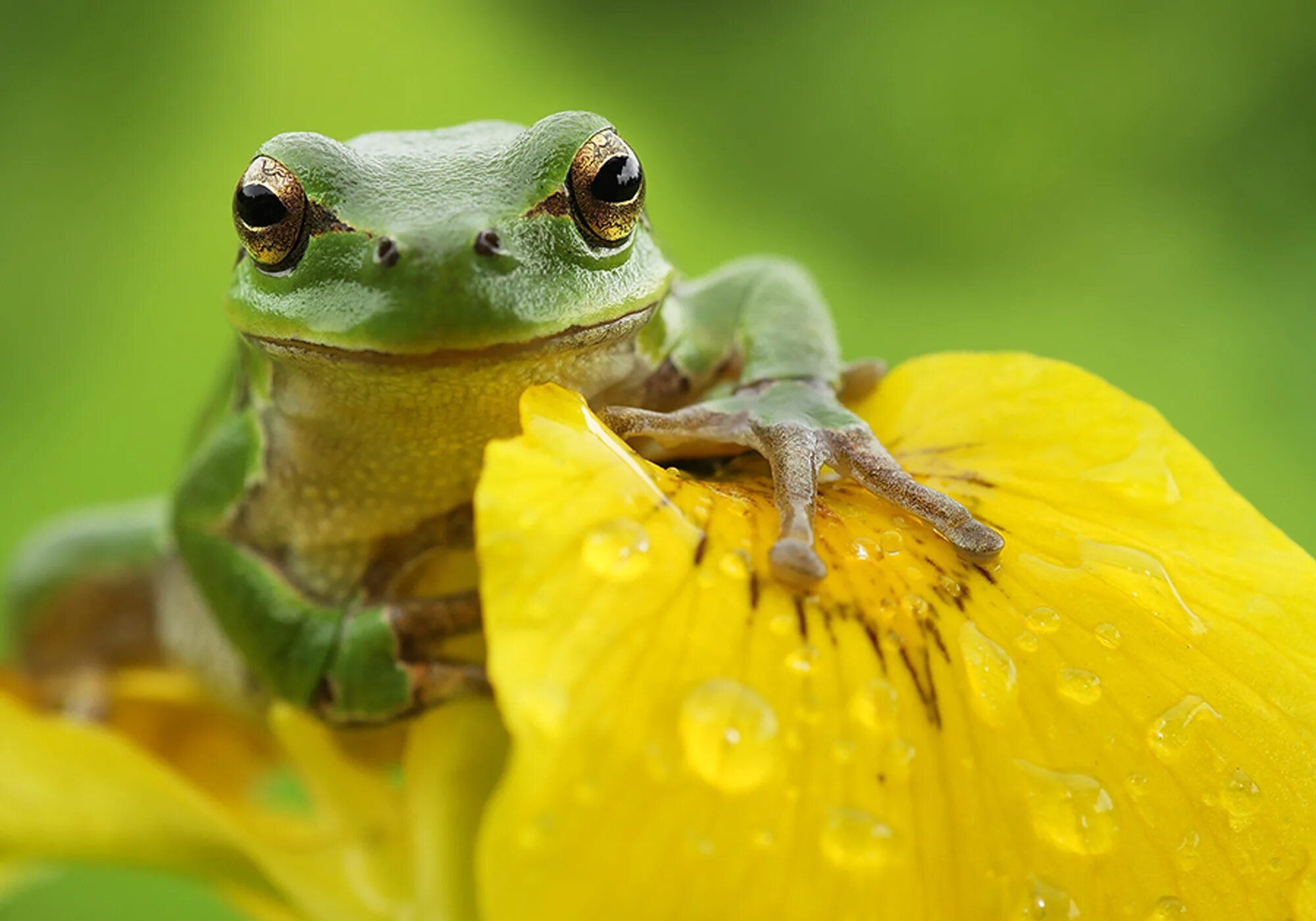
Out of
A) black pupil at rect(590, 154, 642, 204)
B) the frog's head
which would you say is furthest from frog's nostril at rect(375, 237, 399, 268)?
black pupil at rect(590, 154, 642, 204)

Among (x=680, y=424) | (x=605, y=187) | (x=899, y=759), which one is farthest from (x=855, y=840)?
(x=605, y=187)

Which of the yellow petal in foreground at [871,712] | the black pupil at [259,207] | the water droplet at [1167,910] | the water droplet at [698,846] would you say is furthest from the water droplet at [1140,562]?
the black pupil at [259,207]

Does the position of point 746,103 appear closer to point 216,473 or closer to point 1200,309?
point 1200,309

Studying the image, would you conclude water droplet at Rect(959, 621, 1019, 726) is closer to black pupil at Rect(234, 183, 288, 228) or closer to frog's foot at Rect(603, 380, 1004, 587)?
frog's foot at Rect(603, 380, 1004, 587)

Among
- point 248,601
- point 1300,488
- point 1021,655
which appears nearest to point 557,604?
point 1021,655

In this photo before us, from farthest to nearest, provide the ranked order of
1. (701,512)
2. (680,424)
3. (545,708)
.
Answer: (680,424), (701,512), (545,708)

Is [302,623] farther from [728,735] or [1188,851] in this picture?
[1188,851]
